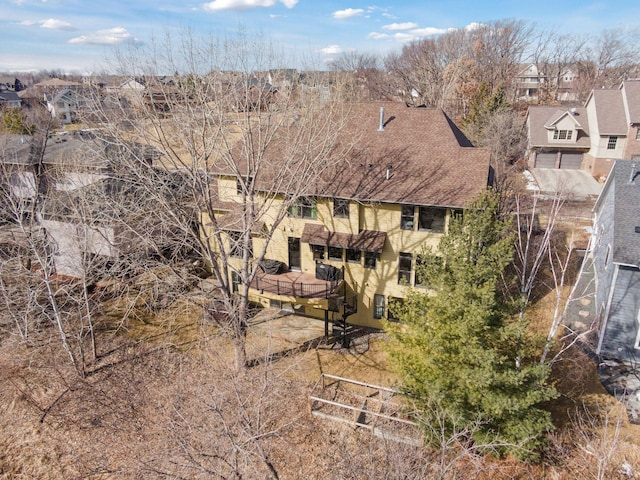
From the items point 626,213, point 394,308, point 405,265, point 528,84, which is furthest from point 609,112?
point 528,84

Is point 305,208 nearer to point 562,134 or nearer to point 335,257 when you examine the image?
point 335,257

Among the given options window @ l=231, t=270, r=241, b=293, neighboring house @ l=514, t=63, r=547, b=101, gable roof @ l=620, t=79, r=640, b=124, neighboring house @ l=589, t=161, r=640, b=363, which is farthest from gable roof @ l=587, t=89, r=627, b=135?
window @ l=231, t=270, r=241, b=293

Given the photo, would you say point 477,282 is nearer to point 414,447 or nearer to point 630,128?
point 414,447

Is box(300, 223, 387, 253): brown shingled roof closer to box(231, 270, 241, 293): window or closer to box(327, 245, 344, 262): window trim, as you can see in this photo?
box(327, 245, 344, 262): window trim

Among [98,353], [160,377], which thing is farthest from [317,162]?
[98,353]

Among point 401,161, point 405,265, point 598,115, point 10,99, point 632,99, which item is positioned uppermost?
point 10,99

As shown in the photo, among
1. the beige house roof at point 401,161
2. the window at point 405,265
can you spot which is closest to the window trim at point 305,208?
the beige house roof at point 401,161
